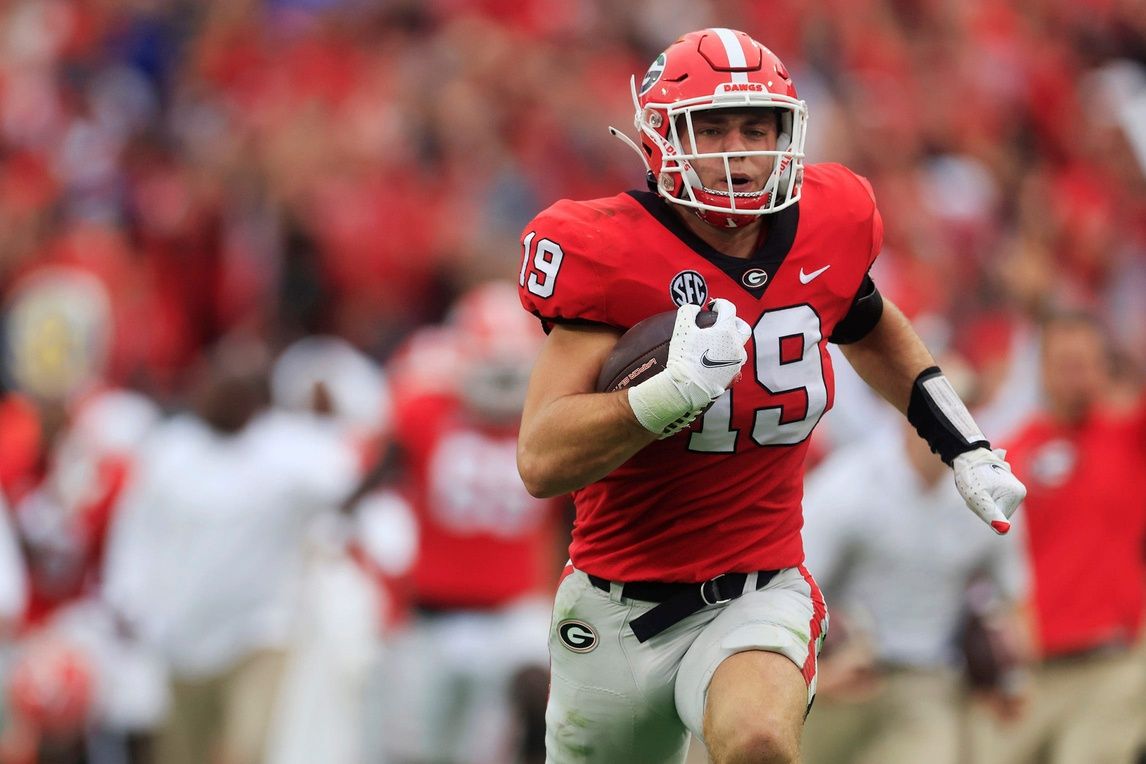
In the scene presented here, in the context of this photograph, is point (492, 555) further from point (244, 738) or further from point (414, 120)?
point (414, 120)

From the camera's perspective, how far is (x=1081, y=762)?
22.4 ft

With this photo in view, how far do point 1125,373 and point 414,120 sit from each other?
5470 mm

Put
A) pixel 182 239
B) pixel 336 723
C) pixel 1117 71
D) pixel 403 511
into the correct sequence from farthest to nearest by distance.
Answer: pixel 182 239 → pixel 1117 71 → pixel 403 511 → pixel 336 723

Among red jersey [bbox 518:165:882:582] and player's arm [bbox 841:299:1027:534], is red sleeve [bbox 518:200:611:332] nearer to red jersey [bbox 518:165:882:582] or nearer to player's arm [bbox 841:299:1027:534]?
red jersey [bbox 518:165:882:582]

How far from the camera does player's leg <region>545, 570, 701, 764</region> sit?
4.28m

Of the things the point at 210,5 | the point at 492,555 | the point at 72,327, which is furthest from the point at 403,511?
the point at 210,5

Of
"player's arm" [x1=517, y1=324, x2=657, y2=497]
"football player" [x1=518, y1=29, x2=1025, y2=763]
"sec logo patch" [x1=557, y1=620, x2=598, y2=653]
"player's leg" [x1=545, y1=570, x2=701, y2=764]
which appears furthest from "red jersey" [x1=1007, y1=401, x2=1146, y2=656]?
"player's arm" [x1=517, y1=324, x2=657, y2=497]

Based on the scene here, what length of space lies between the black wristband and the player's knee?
0.91 metres

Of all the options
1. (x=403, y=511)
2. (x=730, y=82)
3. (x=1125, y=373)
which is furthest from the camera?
(x=403, y=511)

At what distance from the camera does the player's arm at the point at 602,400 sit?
3.80 metres

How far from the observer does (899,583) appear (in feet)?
23.0

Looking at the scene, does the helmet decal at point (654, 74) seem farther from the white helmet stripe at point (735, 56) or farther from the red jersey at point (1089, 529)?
the red jersey at point (1089, 529)

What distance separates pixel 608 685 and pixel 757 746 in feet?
1.72

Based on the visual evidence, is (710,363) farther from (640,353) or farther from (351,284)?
(351,284)
